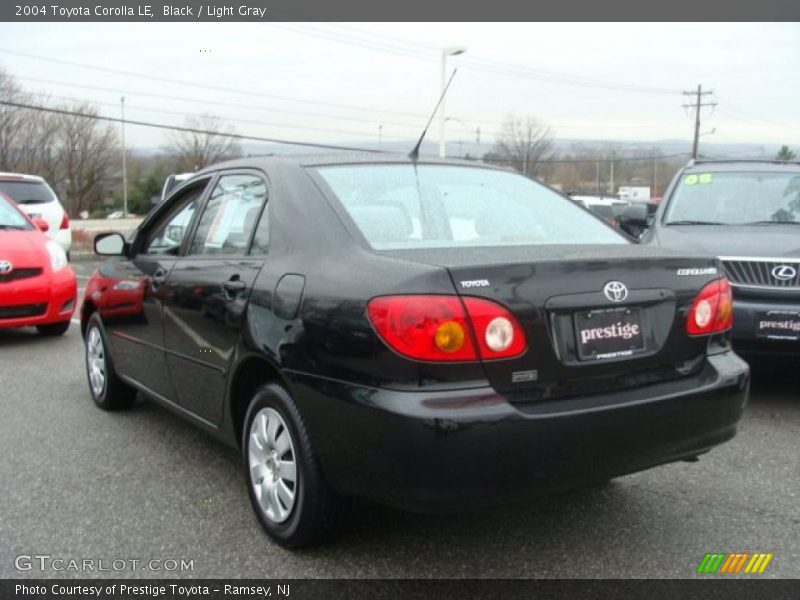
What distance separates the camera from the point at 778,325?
5062 millimetres

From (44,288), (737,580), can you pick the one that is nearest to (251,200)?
(737,580)

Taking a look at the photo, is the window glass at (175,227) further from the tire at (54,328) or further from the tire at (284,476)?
the tire at (54,328)

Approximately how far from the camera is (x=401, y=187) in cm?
353

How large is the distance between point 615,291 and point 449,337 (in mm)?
659

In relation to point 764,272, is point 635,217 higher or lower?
higher

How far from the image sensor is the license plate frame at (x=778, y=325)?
5031 millimetres

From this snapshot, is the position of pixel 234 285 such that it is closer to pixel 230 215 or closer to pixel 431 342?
pixel 230 215

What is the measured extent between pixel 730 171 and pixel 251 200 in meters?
4.85

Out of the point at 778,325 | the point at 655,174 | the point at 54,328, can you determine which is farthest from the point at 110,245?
the point at 655,174

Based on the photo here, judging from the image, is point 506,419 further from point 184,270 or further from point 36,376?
point 36,376

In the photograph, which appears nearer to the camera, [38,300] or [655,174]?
[38,300]

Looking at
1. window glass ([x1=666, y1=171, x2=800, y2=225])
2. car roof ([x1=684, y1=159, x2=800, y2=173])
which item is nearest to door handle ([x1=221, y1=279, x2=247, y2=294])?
window glass ([x1=666, y1=171, x2=800, y2=225])

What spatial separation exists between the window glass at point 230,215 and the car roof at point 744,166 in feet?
15.5

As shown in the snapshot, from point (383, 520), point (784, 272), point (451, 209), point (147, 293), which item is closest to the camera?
point (383, 520)
